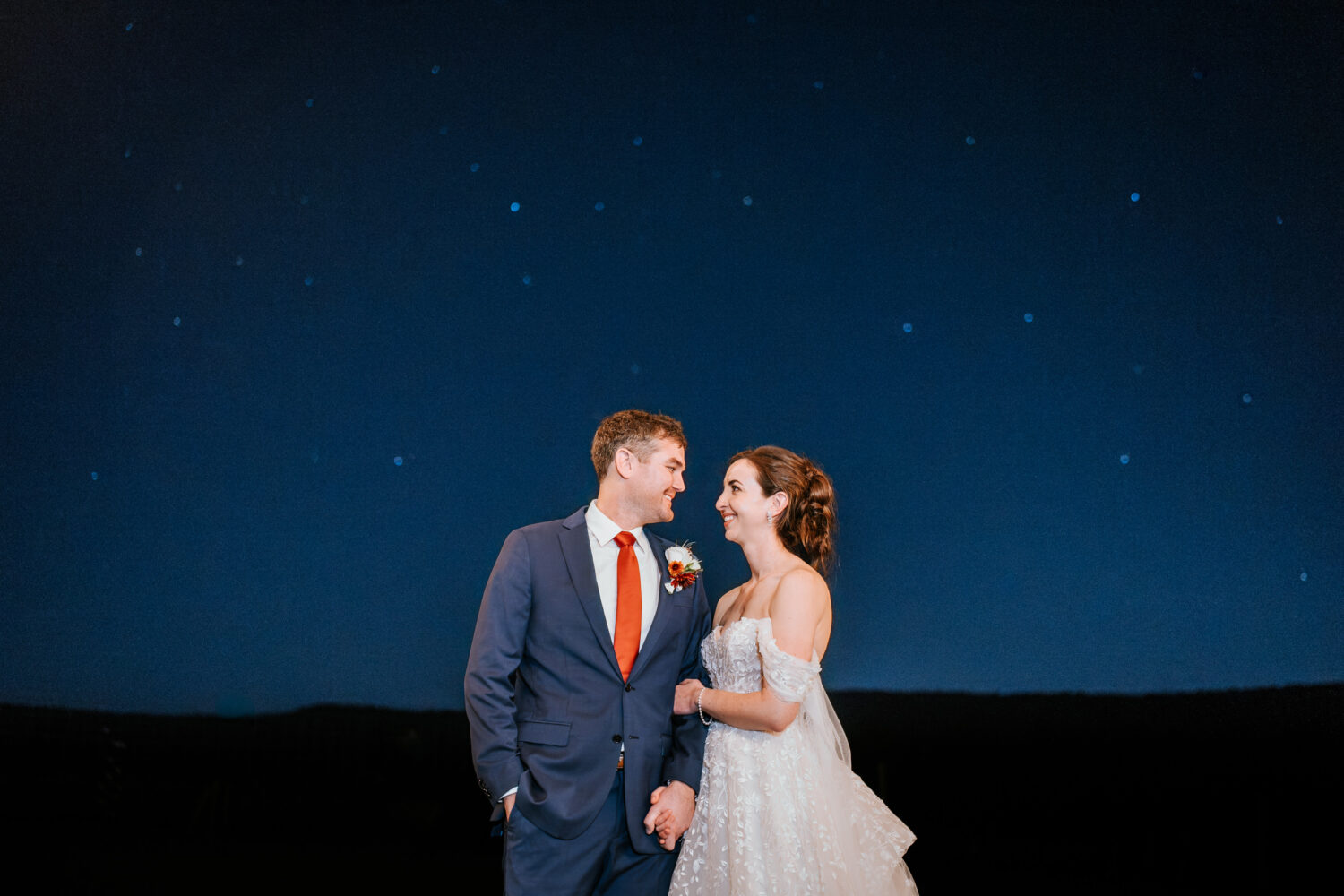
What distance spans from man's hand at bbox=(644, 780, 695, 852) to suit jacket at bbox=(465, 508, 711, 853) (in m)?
0.03

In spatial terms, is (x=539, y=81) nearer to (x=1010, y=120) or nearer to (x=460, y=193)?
(x=460, y=193)

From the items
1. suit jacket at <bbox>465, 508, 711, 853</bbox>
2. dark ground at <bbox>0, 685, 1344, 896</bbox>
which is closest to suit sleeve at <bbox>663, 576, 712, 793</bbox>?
suit jacket at <bbox>465, 508, 711, 853</bbox>

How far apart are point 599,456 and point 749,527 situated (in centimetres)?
59

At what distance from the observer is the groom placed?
2277 mm

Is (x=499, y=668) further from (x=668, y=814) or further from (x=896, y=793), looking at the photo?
(x=896, y=793)

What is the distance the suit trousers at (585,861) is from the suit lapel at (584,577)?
0.39m

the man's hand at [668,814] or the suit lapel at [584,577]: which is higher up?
the suit lapel at [584,577]

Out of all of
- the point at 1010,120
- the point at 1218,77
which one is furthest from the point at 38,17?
the point at 1218,77

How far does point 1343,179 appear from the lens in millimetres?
4805

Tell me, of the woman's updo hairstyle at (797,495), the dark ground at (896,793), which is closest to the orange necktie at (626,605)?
the woman's updo hairstyle at (797,495)

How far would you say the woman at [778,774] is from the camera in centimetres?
242

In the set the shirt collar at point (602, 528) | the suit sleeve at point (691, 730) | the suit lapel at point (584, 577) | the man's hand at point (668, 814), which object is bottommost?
the man's hand at point (668, 814)

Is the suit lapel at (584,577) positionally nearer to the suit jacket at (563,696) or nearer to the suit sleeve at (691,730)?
the suit jacket at (563,696)

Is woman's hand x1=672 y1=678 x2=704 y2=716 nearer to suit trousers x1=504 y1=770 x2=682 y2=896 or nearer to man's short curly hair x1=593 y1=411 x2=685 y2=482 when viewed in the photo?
suit trousers x1=504 y1=770 x2=682 y2=896
